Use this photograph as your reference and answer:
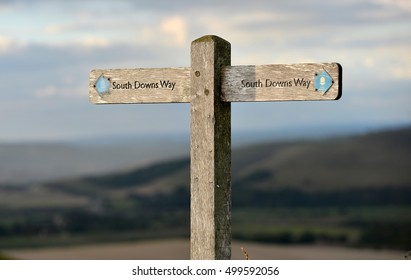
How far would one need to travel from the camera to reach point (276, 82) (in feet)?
26.4

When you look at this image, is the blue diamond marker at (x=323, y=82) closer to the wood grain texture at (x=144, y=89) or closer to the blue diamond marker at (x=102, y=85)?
the wood grain texture at (x=144, y=89)

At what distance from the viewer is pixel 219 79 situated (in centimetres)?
833

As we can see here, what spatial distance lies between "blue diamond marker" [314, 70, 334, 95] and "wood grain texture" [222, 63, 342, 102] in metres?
0.03

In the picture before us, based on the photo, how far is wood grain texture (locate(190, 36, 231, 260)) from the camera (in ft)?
27.2

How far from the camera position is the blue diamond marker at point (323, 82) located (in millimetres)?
7840

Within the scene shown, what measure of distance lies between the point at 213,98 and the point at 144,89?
0.89 m

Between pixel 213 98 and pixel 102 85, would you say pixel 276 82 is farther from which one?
pixel 102 85

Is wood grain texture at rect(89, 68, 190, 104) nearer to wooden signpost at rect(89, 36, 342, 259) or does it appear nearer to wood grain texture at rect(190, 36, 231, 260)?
wooden signpost at rect(89, 36, 342, 259)

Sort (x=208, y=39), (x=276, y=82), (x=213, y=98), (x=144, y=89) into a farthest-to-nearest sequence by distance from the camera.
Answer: (x=144, y=89) < (x=208, y=39) < (x=213, y=98) < (x=276, y=82)

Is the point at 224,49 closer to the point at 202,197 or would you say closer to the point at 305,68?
the point at 305,68

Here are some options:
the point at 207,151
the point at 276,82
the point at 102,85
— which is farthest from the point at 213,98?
the point at 102,85

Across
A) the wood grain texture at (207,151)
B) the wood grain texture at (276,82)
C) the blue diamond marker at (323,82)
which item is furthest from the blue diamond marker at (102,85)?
the blue diamond marker at (323,82)
